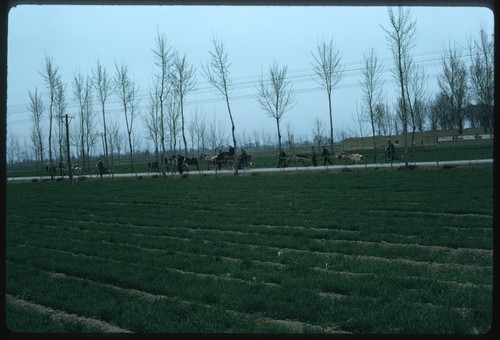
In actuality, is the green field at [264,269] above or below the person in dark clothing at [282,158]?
below

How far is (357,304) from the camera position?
4215 millimetres

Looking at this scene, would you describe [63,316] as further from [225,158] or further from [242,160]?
[225,158]

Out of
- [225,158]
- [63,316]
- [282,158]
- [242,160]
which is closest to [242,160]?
[242,160]

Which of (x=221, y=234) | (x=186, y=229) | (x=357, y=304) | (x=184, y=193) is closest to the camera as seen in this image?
(x=357, y=304)

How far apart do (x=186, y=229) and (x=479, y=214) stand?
580 centimetres

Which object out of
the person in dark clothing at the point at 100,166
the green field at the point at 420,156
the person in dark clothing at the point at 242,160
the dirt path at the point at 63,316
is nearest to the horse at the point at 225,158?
the person in dark clothing at the point at 242,160

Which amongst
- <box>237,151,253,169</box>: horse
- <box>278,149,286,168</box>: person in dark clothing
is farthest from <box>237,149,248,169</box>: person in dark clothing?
<box>278,149,286,168</box>: person in dark clothing

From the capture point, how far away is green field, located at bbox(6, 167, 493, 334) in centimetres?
396

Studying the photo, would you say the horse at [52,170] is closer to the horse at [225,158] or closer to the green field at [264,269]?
the horse at [225,158]

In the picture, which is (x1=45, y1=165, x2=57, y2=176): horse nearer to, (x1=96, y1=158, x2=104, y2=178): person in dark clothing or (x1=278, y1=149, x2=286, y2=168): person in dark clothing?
(x1=96, y1=158, x2=104, y2=178): person in dark clothing

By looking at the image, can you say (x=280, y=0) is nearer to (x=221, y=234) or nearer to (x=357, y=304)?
(x=357, y=304)

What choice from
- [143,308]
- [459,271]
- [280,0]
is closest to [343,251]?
[459,271]

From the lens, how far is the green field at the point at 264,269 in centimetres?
396

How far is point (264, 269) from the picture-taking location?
5664mm
